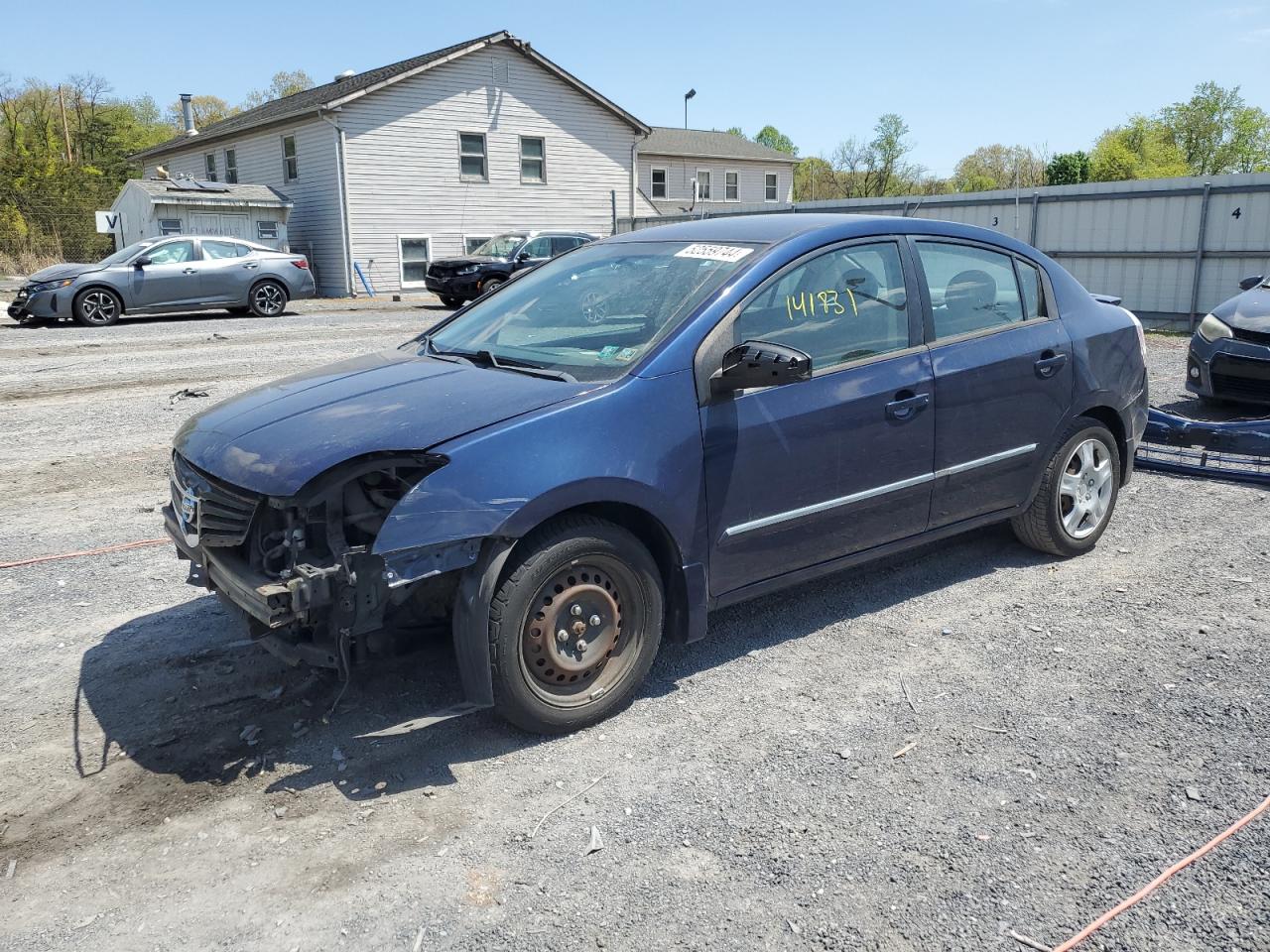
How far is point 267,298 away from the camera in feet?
65.8

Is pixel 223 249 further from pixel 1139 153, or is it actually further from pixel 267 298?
pixel 1139 153

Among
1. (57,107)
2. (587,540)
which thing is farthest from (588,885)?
(57,107)

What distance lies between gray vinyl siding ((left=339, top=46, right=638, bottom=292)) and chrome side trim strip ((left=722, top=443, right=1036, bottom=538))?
25.8 metres

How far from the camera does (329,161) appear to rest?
27.9 metres

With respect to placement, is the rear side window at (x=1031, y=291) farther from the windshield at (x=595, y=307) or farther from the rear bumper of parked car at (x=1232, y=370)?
the rear bumper of parked car at (x=1232, y=370)

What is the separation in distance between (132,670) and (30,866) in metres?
1.32

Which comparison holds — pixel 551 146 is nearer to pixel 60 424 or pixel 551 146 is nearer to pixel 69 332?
pixel 69 332

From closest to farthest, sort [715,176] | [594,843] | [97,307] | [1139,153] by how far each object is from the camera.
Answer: [594,843]
[97,307]
[715,176]
[1139,153]

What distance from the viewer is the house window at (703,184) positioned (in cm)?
4634

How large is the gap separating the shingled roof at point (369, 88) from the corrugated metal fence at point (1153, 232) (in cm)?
1443

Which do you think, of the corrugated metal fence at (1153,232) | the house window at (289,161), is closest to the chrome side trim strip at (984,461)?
the corrugated metal fence at (1153,232)

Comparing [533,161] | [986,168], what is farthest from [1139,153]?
[533,161]

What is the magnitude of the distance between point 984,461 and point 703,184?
144 feet

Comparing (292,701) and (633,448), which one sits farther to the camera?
(292,701)
